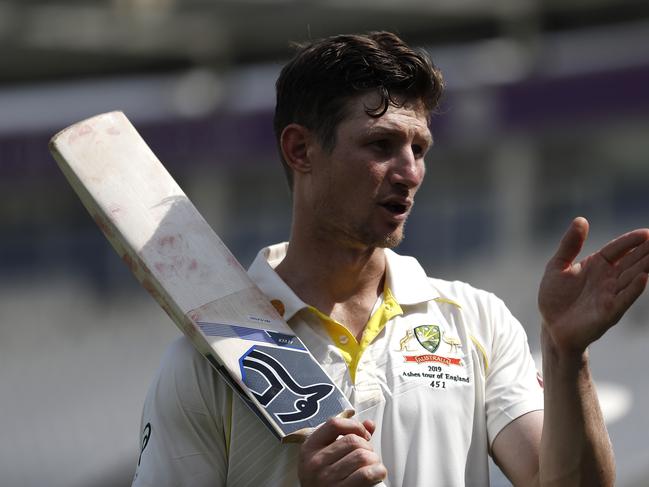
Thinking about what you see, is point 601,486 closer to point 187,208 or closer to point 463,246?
point 187,208

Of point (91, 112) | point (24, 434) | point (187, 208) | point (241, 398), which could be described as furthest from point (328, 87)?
point (91, 112)

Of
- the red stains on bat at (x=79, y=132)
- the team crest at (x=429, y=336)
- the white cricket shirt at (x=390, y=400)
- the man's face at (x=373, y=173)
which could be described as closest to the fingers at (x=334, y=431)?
the white cricket shirt at (x=390, y=400)

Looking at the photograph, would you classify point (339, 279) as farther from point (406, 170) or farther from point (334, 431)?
point (334, 431)

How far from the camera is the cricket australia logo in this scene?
2012mm

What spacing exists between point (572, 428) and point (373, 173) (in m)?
0.56

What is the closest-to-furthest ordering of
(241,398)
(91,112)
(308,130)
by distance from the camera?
(241,398) < (308,130) < (91,112)

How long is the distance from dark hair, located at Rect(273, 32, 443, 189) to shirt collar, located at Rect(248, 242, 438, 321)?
0.26 metres

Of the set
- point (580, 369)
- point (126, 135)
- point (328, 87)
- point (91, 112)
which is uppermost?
point (328, 87)

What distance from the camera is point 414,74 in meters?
2.15

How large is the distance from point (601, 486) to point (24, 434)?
8.77m

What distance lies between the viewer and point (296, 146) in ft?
7.36

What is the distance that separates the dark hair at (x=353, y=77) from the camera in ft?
6.98

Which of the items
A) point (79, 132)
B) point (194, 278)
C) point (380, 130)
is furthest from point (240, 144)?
point (380, 130)

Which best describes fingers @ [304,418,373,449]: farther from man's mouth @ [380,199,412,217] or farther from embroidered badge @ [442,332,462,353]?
man's mouth @ [380,199,412,217]
